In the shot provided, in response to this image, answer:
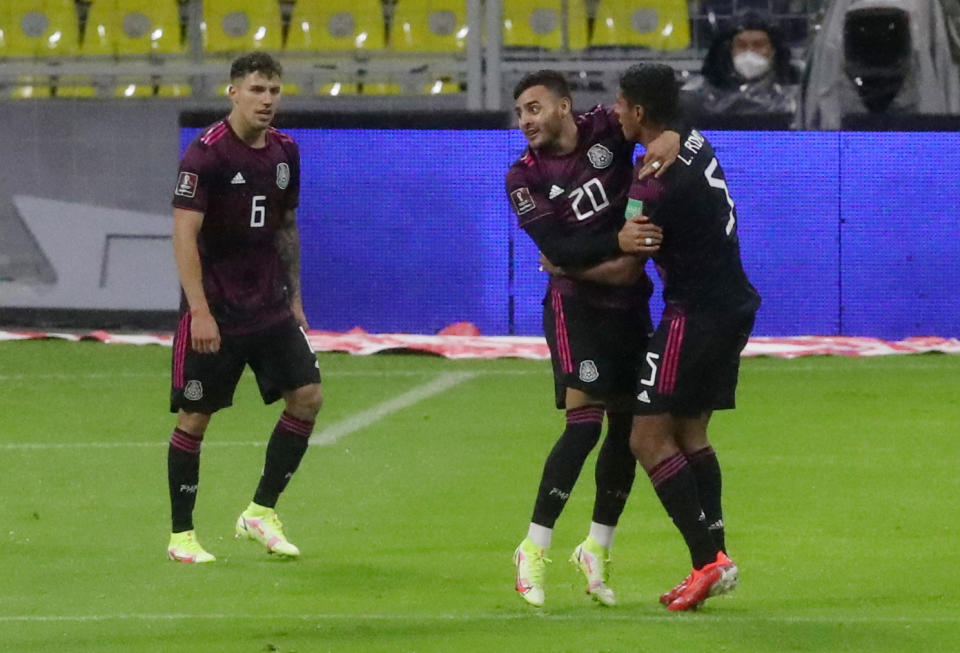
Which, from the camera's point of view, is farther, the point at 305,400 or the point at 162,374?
the point at 162,374

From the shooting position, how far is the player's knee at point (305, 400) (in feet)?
25.1

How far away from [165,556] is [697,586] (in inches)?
91.1

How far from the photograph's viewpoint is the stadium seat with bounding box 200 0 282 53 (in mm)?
19641

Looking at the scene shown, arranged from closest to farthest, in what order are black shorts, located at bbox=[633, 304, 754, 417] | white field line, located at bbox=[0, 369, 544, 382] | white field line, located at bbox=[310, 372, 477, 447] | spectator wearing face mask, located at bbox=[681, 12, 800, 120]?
black shorts, located at bbox=[633, 304, 754, 417] < white field line, located at bbox=[310, 372, 477, 447] < white field line, located at bbox=[0, 369, 544, 382] < spectator wearing face mask, located at bbox=[681, 12, 800, 120]

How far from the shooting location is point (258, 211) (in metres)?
7.49

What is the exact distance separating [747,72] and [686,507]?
36.9 ft

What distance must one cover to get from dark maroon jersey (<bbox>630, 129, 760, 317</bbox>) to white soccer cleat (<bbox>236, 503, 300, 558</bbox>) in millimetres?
2006

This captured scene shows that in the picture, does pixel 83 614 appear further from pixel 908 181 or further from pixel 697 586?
pixel 908 181

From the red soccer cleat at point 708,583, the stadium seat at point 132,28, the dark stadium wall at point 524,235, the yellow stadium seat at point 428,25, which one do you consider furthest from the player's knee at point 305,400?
the stadium seat at point 132,28

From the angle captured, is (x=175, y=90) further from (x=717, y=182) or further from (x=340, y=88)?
(x=717, y=182)

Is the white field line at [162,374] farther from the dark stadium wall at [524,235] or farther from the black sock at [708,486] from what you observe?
the black sock at [708,486]

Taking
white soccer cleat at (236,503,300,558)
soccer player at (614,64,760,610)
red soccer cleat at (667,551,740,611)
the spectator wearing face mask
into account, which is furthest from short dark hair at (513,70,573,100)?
the spectator wearing face mask

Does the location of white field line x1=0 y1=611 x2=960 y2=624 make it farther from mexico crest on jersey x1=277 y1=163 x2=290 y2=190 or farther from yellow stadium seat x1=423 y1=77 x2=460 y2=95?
yellow stadium seat x1=423 y1=77 x2=460 y2=95

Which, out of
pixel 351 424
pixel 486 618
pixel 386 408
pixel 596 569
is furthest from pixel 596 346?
pixel 386 408
